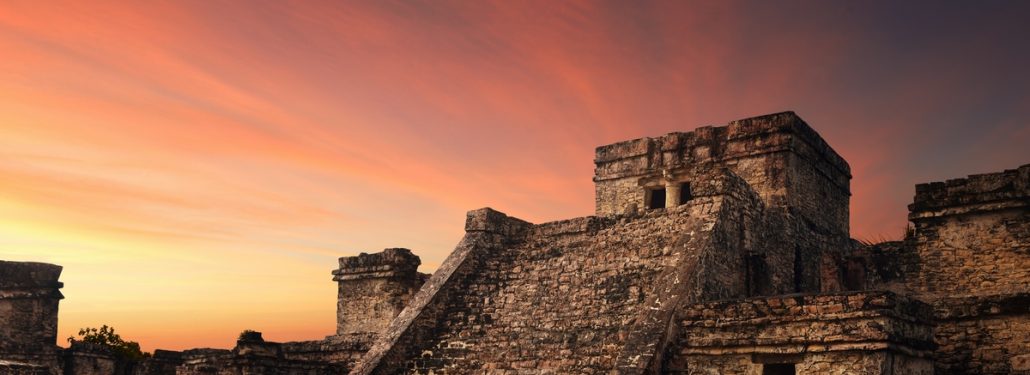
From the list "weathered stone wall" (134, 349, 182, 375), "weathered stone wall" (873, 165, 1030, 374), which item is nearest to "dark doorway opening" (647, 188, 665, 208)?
"weathered stone wall" (873, 165, 1030, 374)

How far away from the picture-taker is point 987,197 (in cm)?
1619

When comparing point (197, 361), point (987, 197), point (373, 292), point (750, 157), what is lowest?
point (197, 361)

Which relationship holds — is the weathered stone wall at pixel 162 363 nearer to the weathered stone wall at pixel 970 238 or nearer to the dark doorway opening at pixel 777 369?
the dark doorway opening at pixel 777 369

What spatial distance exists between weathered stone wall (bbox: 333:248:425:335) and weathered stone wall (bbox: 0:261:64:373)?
19.8ft

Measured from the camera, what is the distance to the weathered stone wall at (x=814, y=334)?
33.3 feet

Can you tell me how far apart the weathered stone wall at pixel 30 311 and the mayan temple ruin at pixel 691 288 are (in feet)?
0.10

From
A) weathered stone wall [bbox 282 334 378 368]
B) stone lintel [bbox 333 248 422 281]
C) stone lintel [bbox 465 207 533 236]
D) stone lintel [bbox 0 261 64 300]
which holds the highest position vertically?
stone lintel [bbox 465 207 533 236]

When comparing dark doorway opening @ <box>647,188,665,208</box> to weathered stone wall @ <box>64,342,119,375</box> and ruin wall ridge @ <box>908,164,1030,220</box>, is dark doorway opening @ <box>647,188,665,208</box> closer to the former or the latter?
ruin wall ridge @ <box>908,164,1030,220</box>

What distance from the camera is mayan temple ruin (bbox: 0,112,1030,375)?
10844 mm

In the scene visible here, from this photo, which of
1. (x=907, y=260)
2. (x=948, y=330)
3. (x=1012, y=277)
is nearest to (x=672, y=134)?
(x=907, y=260)


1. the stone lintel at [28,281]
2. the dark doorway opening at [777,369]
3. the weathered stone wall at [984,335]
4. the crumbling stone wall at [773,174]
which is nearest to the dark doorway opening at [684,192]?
the crumbling stone wall at [773,174]

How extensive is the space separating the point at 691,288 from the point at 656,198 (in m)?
8.53

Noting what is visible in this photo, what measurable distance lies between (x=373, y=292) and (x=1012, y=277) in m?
12.4

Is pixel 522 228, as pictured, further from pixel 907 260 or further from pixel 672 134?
pixel 907 260
